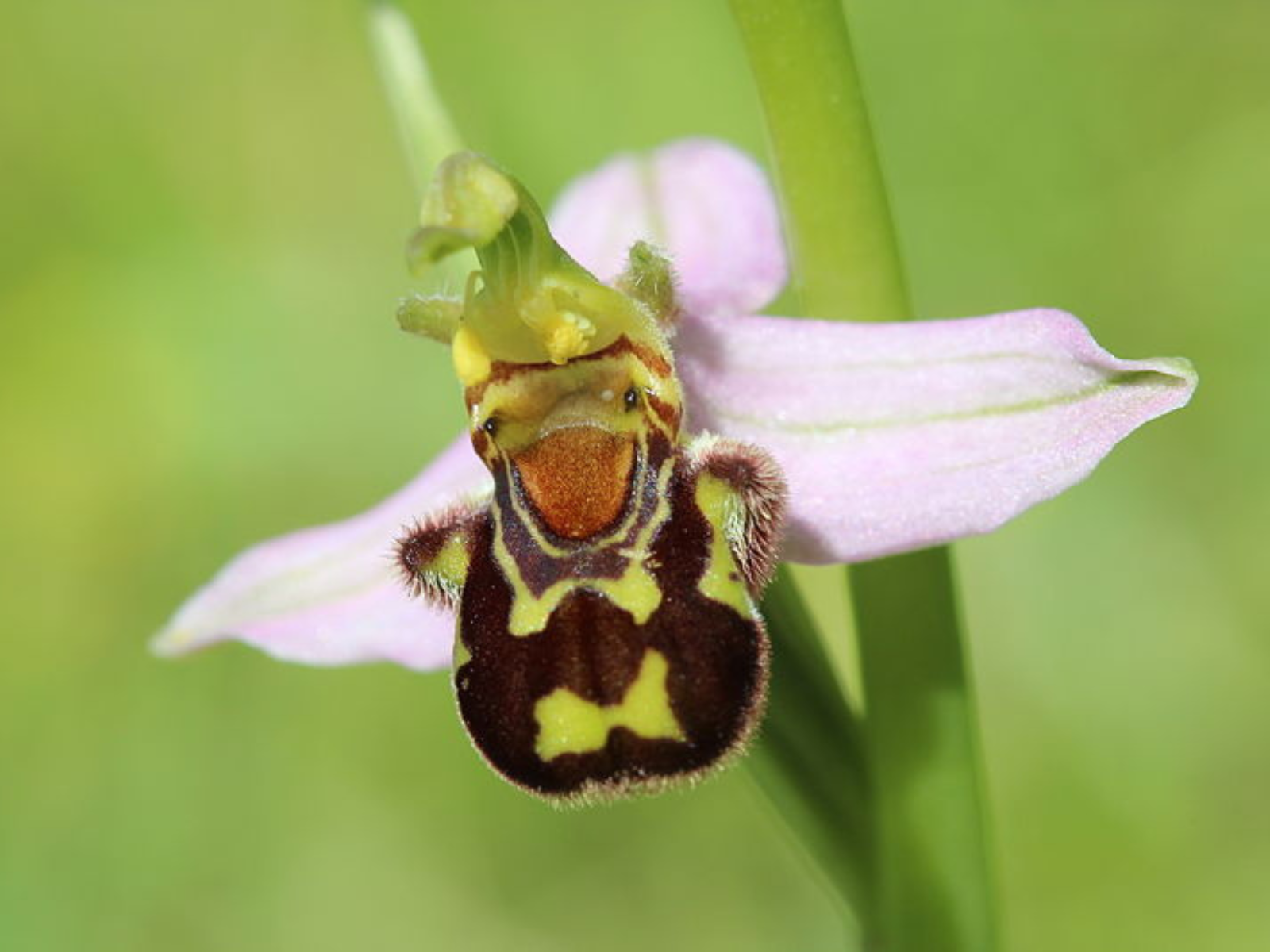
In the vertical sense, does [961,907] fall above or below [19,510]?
below

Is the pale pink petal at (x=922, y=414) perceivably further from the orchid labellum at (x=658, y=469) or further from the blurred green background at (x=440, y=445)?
the blurred green background at (x=440, y=445)

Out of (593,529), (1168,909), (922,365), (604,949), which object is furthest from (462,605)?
(1168,909)

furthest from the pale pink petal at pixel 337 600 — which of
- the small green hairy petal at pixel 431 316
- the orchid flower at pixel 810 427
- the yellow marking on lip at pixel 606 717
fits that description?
the yellow marking on lip at pixel 606 717

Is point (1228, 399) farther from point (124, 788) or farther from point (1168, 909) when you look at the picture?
point (124, 788)

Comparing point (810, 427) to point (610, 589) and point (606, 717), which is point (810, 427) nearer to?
point (610, 589)

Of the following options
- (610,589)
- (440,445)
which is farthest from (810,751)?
(440,445)

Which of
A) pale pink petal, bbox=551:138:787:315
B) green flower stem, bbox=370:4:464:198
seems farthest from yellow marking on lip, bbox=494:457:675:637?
green flower stem, bbox=370:4:464:198
